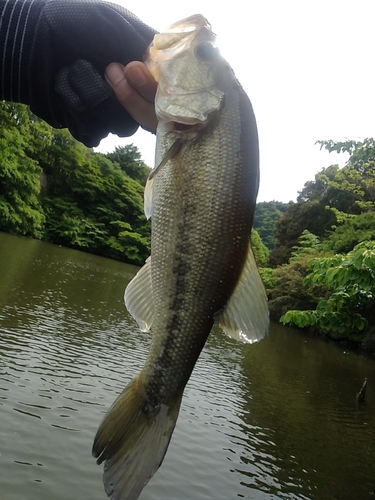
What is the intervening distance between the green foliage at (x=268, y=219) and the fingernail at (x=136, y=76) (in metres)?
77.1

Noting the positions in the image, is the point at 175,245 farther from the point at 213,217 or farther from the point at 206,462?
the point at 206,462

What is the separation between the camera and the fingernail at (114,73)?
1.95 metres

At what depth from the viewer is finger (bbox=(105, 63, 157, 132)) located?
1.93m

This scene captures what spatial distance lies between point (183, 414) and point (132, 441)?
9346 millimetres

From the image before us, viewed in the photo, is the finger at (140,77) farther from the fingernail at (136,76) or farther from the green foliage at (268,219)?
the green foliage at (268,219)

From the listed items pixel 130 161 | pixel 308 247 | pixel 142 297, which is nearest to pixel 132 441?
pixel 142 297

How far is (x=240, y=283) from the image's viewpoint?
1.76m

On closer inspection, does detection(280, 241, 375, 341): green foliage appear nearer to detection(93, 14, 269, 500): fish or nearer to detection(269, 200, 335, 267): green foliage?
detection(93, 14, 269, 500): fish

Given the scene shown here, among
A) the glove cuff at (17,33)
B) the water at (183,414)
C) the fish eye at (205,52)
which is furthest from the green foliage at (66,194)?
the fish eye at (205,52)

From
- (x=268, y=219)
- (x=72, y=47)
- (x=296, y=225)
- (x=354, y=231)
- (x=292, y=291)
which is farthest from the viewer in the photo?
(x=268, y=219)

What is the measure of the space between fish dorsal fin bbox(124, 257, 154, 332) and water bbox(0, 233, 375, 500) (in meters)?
5.77

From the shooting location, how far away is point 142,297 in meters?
1.88

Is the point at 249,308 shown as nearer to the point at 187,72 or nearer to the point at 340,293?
the point at 187,72

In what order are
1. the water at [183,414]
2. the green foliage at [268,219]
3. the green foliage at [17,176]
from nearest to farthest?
1. the water at [183,414]
2. the green foliage at [17,176]
3. the green foliage at [268,219]
